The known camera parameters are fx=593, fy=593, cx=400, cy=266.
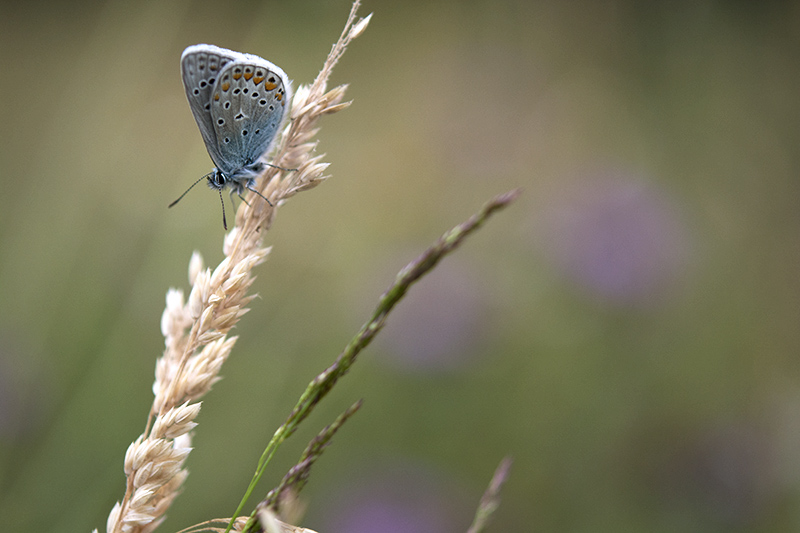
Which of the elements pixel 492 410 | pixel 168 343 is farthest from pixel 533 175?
pixel 168 343

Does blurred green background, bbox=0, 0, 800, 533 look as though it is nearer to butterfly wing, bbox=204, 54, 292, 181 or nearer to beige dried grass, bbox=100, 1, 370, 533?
butterfly wing, bbox=204, 54, 292, 181

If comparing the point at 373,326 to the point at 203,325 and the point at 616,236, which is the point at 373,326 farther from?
the point at 616,236

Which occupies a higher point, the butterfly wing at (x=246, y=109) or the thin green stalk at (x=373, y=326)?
the butterfly wing at (x=246, y=109)

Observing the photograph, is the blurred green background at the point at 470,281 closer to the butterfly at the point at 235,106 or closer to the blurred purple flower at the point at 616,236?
the blurred purple flower at the point at 616,236

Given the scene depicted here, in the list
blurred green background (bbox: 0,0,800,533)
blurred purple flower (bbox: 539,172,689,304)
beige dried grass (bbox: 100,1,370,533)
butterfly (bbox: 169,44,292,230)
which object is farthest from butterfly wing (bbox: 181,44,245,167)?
blurred purple flower (bbox: 539,172,689,304)

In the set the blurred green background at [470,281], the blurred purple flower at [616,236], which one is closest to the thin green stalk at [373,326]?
the blurred green background at [470,281]

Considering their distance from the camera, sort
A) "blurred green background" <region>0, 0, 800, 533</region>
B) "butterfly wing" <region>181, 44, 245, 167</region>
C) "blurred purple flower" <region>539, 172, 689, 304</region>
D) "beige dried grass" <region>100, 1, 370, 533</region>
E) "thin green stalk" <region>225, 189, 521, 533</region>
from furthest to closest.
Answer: "blurred purple flower" <region>539, 172, 689, 304</region>
"blurred green background" <region>0, 0, 800, 533</region>
"butterfly wing" <region>181, 44, 245, 167</region>
"beige dried grass" <region>100, 1, 370, 533</region>
"thin green stalk" <region>225, 189, 521, 533</region>

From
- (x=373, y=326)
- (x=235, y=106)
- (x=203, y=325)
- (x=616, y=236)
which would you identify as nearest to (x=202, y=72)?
(x=235, y=106)

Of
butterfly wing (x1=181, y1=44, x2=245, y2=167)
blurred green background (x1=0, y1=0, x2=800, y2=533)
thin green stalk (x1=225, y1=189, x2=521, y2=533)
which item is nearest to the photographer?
thin green stalk (x1=225, y1=189, x2=521, y2=533)
